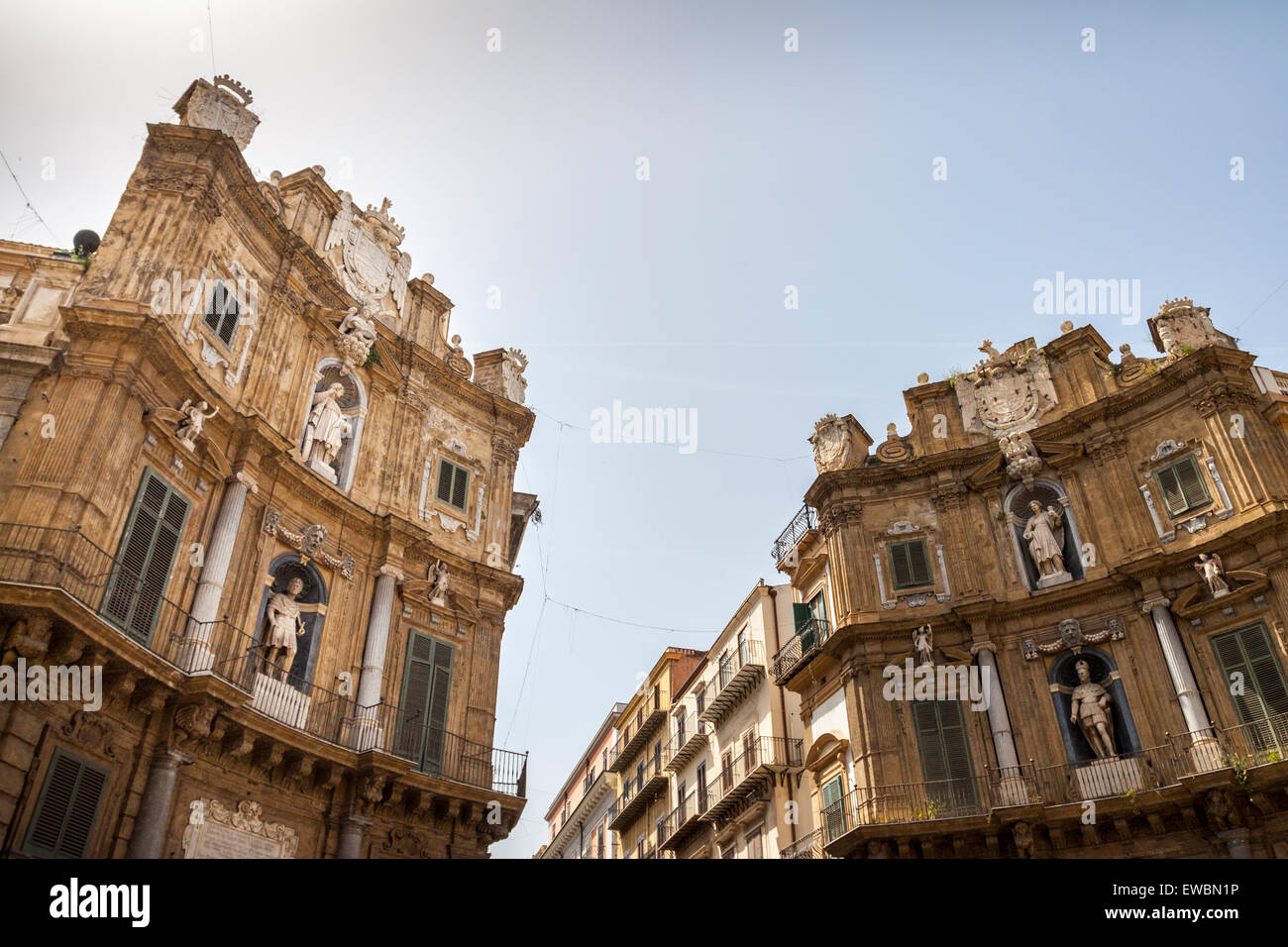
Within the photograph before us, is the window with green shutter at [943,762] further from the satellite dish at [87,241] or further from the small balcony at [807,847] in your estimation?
the satellite dish at [87,241]

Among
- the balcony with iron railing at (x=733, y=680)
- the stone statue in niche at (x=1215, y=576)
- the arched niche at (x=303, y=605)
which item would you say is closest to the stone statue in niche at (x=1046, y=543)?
the stone statue in niche at (x=1215, y=576)

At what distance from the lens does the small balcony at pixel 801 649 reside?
27656mm

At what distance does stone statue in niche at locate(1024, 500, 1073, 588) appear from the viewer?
82.5 ft

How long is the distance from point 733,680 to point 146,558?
68.2ft

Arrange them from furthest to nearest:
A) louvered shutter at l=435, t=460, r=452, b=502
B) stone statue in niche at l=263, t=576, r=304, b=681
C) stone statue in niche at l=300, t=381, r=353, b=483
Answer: louvered shutter at l=435, t=460, r=452, b=502 → stone statue in niche at l=300, t=381, r=353, b=483 → stone statue in niche at l=263, t=576, r=304, b=681

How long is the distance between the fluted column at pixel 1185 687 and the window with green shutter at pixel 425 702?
15674 millimetres

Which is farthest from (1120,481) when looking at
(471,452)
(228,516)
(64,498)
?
(64,498)

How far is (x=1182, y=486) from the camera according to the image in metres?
23.7

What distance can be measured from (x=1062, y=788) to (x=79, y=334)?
21611 millimetres

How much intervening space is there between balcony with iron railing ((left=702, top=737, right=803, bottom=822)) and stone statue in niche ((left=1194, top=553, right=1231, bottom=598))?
1190 cm

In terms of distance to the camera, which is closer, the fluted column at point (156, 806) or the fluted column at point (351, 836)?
the fluted column at point (156, 806)

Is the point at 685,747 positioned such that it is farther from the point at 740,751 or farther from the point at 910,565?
the point at 910,565

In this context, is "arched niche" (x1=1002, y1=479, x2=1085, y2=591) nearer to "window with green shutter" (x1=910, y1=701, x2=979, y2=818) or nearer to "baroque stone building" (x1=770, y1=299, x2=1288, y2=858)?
"baroque stone building" (x1=770, y1=299, x2=1288, y2=858)

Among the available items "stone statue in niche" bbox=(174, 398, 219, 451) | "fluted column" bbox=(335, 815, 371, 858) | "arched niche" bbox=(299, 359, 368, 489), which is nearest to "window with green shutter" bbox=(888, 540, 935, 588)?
"arched niche" bbox=(299, 359, 368, 489)
